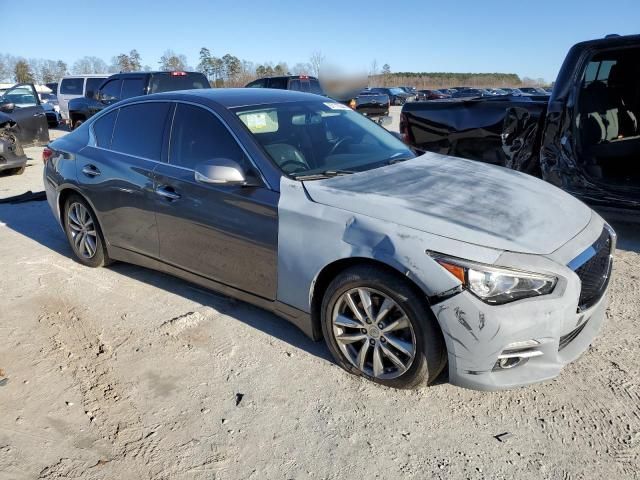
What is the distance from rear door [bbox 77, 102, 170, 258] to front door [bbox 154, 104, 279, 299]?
166 millimetres

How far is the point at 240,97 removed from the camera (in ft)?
12.5

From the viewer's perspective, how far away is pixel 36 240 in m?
5.61

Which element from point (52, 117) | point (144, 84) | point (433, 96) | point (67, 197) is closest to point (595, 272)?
point (67, 197)

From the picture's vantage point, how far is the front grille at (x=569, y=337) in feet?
8.48

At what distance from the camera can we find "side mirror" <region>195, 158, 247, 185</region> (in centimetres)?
308

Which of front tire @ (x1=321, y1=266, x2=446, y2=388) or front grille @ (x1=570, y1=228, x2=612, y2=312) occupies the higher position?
front grille @ (x1=570, y1=228, x2=612, y2=312)

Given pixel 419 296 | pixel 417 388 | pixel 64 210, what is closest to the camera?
pixel 419 296

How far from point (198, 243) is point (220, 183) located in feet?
1.94

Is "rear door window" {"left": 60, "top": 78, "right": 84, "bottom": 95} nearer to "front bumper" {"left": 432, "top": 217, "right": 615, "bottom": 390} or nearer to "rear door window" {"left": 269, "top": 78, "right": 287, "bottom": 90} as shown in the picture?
"rear door window" {"left": 269, "top": 78, "right": 287, "bottom": 90}

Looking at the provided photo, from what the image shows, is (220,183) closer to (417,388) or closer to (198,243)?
(198,243)

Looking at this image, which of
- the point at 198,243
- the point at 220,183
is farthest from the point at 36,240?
the point at 220,183

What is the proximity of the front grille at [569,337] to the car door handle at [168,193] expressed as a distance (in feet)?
8.51

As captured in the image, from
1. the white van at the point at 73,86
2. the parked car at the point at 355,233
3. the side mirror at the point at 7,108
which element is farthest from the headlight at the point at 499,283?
the white van at the point at 73,86

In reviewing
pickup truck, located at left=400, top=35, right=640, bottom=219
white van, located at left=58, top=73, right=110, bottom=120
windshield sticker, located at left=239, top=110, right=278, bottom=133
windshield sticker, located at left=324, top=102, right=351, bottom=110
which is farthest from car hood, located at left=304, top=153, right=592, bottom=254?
white van, located at left=58, top=73, right=110, bottom=120
